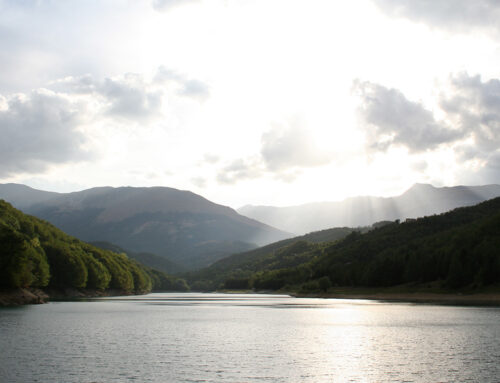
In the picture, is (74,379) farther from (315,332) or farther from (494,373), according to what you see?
(315,332)

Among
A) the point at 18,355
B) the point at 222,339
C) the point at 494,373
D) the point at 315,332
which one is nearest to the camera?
the point at 494,373

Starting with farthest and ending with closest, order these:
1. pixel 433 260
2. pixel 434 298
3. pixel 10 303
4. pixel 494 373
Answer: pixel 433 260 < pixel 434 298 < pixel 10 303 < pixel 494 373

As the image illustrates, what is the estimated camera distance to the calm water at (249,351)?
149 ft

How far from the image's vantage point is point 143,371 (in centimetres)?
4700

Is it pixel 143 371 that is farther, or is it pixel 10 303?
pixel 10 303

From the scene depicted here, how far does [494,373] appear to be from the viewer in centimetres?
4572

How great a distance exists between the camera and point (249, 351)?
59.9 meters

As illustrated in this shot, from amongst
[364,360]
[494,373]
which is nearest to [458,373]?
[494,373]

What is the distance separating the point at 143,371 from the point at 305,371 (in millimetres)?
15480

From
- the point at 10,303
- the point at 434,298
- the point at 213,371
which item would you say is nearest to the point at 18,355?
the point at 213,371

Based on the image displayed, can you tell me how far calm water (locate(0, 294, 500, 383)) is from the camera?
45344mm

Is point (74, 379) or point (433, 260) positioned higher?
point (433, 260)

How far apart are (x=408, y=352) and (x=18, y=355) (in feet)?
144

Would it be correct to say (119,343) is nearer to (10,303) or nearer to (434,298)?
(10,303)
